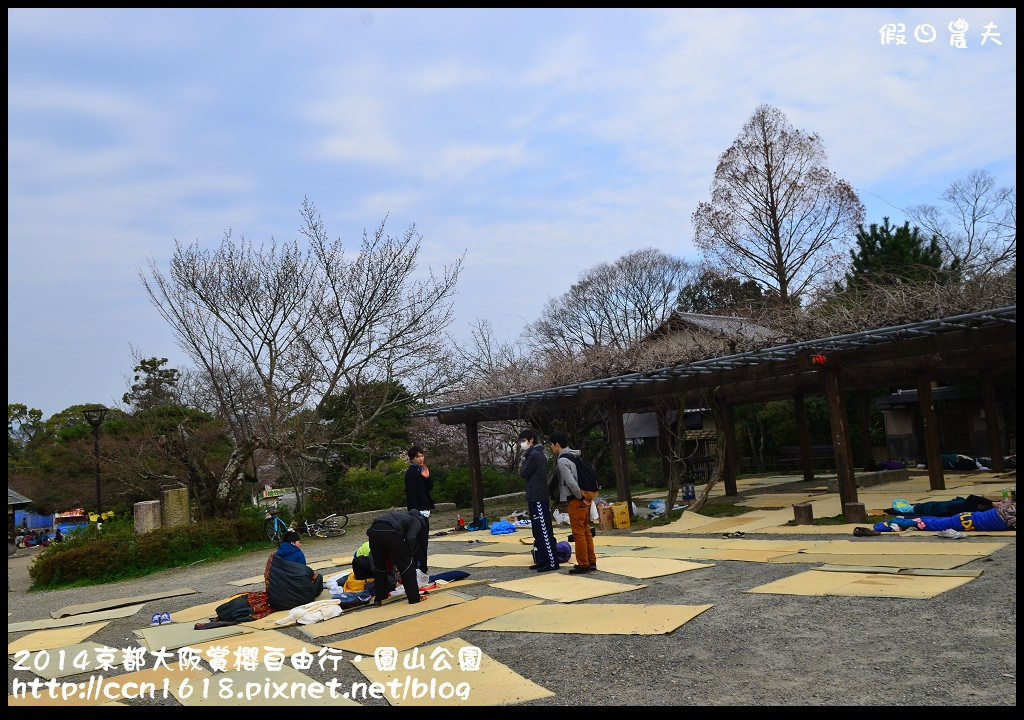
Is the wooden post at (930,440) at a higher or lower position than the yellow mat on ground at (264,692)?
higher

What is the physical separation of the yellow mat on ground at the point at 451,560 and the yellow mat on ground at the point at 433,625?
9.16 ft

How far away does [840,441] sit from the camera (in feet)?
35.2

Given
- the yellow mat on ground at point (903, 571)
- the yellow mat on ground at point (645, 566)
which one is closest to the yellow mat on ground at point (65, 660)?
the yellow mat on ground at point (645, 566)

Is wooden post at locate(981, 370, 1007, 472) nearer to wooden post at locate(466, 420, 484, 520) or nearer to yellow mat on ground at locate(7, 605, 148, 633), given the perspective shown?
wooden post at locate(466, 420, 484, 520)

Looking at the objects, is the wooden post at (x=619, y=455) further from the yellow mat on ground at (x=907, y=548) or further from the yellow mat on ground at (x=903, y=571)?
the yellow mat on ground at (x=903, y=571)

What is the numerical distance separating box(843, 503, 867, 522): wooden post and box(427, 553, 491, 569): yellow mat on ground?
5.13 metres

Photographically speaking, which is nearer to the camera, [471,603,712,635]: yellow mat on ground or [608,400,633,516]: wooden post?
[471,603,712,635]: yellow mat on ground

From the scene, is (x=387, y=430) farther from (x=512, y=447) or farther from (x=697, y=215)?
(x=697, y=215)

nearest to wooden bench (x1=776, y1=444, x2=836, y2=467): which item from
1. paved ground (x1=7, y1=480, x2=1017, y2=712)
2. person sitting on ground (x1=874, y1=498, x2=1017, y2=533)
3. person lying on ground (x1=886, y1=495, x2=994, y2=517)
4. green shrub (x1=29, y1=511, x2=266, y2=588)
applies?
person lying on ground (x1=886, y1=495, x2=994, y2=517)

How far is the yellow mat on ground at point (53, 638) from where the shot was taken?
6.71 m

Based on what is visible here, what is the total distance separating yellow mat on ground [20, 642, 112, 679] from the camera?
5547mm

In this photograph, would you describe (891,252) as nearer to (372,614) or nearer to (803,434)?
(803,434)

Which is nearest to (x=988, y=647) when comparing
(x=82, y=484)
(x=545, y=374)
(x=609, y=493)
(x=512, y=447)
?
(x=545, y=374)

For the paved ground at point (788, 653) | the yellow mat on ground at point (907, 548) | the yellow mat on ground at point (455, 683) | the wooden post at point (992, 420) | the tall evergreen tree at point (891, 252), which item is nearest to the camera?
the paved ground at point (788, 653)
